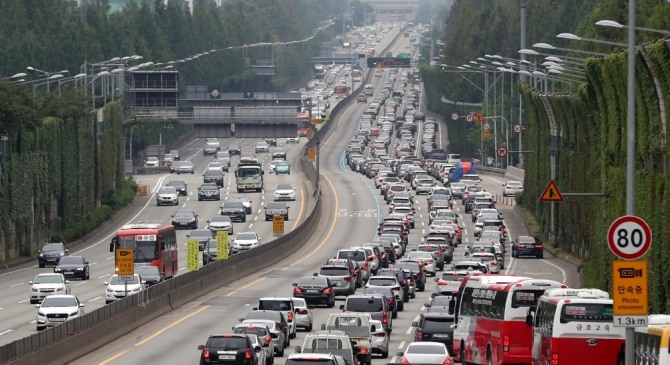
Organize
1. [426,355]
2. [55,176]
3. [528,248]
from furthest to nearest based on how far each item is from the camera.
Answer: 1. [55,176]
2. [528,248]
3. [426,355]

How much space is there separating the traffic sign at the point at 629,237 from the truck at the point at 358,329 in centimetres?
2161

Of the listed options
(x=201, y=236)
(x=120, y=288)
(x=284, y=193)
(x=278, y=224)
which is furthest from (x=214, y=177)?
(x=120, y=288)

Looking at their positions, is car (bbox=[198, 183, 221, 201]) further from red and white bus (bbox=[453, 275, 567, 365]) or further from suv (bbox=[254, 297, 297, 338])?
red and white bus (bbox=[453, 275, 567, 365])

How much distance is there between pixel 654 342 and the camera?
1184 inches

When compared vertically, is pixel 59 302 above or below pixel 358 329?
below

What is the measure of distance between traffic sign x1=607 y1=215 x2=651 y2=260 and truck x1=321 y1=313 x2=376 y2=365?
70.9 feet

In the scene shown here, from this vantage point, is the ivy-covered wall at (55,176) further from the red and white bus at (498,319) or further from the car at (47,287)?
the red and white bus at (498,319)

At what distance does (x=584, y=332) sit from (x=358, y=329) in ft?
40.3

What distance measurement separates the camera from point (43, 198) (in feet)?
354

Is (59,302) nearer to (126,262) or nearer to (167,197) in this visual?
(126,262)

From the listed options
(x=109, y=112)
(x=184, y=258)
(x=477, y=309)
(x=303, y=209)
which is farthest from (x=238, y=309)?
(x=109, y=112)

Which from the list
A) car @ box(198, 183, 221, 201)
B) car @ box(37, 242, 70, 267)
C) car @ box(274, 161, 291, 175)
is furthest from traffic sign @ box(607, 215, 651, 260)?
car @ box(274, 161, 291, 175)

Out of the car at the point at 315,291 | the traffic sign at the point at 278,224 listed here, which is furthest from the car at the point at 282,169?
the car at the point at 315,291

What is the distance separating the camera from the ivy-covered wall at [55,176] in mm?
100062
